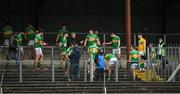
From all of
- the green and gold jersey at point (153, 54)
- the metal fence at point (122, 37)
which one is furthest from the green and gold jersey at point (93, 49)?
the metal fence at point (122, 37)

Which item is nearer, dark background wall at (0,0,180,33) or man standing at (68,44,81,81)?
man standing at (68,44,81,81)

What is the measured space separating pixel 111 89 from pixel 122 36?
1330 cm

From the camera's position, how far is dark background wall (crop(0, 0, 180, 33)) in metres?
36.1

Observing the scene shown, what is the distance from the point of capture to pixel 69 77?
24703 millimetres

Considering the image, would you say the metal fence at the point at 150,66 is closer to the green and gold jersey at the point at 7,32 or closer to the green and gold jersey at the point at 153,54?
the green and gold jersey at the point at 153,54

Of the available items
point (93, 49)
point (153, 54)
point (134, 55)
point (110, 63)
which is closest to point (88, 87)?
point (110, 63)

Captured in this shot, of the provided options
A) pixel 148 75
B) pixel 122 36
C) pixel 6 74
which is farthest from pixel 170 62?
pixel 122 36

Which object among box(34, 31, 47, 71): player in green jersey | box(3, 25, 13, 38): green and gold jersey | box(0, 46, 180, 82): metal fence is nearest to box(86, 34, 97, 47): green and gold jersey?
box(0, 46, 180, 82): metal fence

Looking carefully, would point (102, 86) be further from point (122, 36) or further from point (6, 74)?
point (122, 36)

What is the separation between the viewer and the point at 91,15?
3706 cm

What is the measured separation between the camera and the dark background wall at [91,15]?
3606 cm

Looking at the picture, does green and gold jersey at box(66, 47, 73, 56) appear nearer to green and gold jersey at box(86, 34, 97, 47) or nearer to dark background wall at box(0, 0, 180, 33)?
green and gold jersey at box(86, 34, 97, 47)

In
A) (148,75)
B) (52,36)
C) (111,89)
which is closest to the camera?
(111,89)

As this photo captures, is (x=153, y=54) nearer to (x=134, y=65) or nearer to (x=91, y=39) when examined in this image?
(x=134, y=65)
